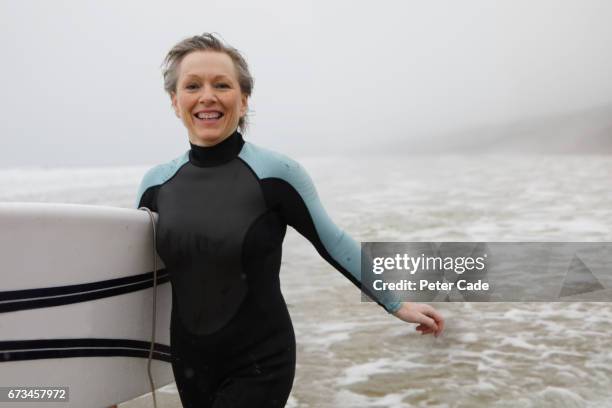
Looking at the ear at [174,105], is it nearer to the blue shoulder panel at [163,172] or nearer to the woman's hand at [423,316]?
the blue shoulder panel at [163,172]

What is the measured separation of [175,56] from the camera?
1.86m

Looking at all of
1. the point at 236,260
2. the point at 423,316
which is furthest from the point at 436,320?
the point at 236,260

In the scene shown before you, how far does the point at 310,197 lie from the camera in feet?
6.04

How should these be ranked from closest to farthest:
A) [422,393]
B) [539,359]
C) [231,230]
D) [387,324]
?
→ 1. [231,230]
2. [422,393]
3. [539,359]
4. [387,324]

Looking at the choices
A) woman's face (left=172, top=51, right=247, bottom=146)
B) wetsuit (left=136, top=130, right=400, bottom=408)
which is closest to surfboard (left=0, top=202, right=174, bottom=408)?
wetsuit (left=136, top=130, right=400, bottom=408)

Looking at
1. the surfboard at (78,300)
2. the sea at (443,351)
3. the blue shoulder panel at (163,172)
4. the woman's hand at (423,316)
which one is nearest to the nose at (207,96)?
the blue shoulder panel at (163,172)

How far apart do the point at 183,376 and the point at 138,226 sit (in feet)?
1.56

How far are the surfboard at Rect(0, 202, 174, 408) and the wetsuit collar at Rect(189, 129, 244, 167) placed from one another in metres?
0.28

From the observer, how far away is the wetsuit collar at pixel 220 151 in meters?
1.87

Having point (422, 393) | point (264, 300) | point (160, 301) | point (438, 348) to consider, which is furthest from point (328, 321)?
point (264, 300)

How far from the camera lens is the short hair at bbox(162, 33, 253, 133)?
6.03 ft

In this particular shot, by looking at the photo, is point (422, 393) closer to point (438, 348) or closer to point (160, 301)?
point (438, 348)

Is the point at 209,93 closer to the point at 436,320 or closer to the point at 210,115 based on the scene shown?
the point at 210,115

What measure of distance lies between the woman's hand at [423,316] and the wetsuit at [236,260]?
3cm
